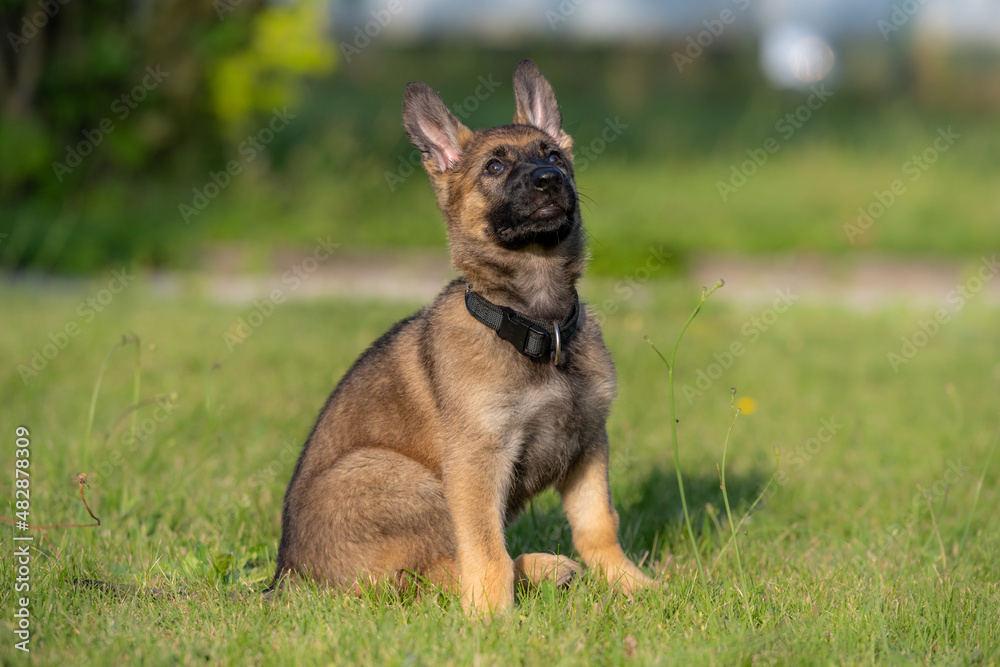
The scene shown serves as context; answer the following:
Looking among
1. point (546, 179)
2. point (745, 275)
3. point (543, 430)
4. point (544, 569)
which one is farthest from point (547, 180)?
point (745, 275)

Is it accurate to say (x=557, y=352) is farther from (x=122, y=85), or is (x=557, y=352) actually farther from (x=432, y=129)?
(x=122, y=85)

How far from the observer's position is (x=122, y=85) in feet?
38.6

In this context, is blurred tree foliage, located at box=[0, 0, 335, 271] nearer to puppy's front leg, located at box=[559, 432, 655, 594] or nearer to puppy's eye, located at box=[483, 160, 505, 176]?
puppy's eye, located at box=[483, 160, 505, 176]

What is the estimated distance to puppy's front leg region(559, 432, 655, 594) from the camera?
3.71m

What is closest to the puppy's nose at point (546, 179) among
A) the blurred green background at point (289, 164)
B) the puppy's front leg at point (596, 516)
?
the puppy's front leg at point (596, 516)

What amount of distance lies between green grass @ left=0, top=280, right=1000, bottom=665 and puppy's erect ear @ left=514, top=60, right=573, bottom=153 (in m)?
1.72

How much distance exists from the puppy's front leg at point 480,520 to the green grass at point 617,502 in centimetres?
11

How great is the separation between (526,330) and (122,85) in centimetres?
981

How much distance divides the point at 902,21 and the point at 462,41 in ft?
27.7

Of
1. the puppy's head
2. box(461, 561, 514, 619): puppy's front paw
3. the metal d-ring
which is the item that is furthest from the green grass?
the puppy's head

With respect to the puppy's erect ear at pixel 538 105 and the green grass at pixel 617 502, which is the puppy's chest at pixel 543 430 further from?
the puppy's erect ear at pixel 538 105

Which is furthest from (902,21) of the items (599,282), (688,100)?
(599,282)

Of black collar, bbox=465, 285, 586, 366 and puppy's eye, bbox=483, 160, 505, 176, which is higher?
puppy's eye, bbox=483, 160, 505, 176

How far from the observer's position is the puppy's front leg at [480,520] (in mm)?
3352
